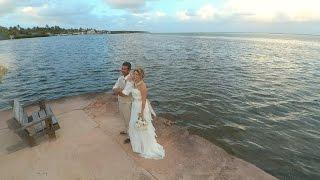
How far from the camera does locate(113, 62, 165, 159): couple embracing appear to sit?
8.06 m

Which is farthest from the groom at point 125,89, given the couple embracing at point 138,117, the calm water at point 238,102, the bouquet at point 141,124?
the calm water at point 238,102

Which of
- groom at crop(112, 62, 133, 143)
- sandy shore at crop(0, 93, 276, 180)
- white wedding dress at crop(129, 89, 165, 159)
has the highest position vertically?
groom at crop(112, 62, 133, 143)

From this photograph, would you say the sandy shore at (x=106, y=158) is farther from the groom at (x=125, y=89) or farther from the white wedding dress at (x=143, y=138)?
the groom at (x=125, y=89)

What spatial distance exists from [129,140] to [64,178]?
8.52ft

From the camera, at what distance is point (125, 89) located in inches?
324

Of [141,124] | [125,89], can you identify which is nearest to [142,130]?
[141,124]

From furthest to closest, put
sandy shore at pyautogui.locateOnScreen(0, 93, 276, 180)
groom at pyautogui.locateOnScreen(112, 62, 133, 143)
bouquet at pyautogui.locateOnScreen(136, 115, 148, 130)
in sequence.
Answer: groom at pyautogui.locateOnScreen(112, 62, 133, 143) → bouquet at pyautogui.locateOnScreen(136, 115, 148, 130) → sandy shore at pyautogui.locateOnScreen(0, 93, 276, 180)

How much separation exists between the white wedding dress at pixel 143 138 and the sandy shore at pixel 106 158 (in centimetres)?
23

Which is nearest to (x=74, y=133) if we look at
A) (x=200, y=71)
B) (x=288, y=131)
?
(x=288, y=131)

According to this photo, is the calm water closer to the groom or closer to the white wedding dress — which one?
the white wedding dress

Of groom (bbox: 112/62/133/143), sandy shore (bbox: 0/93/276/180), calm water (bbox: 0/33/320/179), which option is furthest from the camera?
calm water (bbox: 0/33/320/179)

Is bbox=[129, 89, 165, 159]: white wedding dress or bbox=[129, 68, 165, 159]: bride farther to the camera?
bbox=[129, 89, 165, 159]: white wedding dress

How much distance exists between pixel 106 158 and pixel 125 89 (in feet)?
7.01

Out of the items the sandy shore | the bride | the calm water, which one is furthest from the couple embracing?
the calm water
